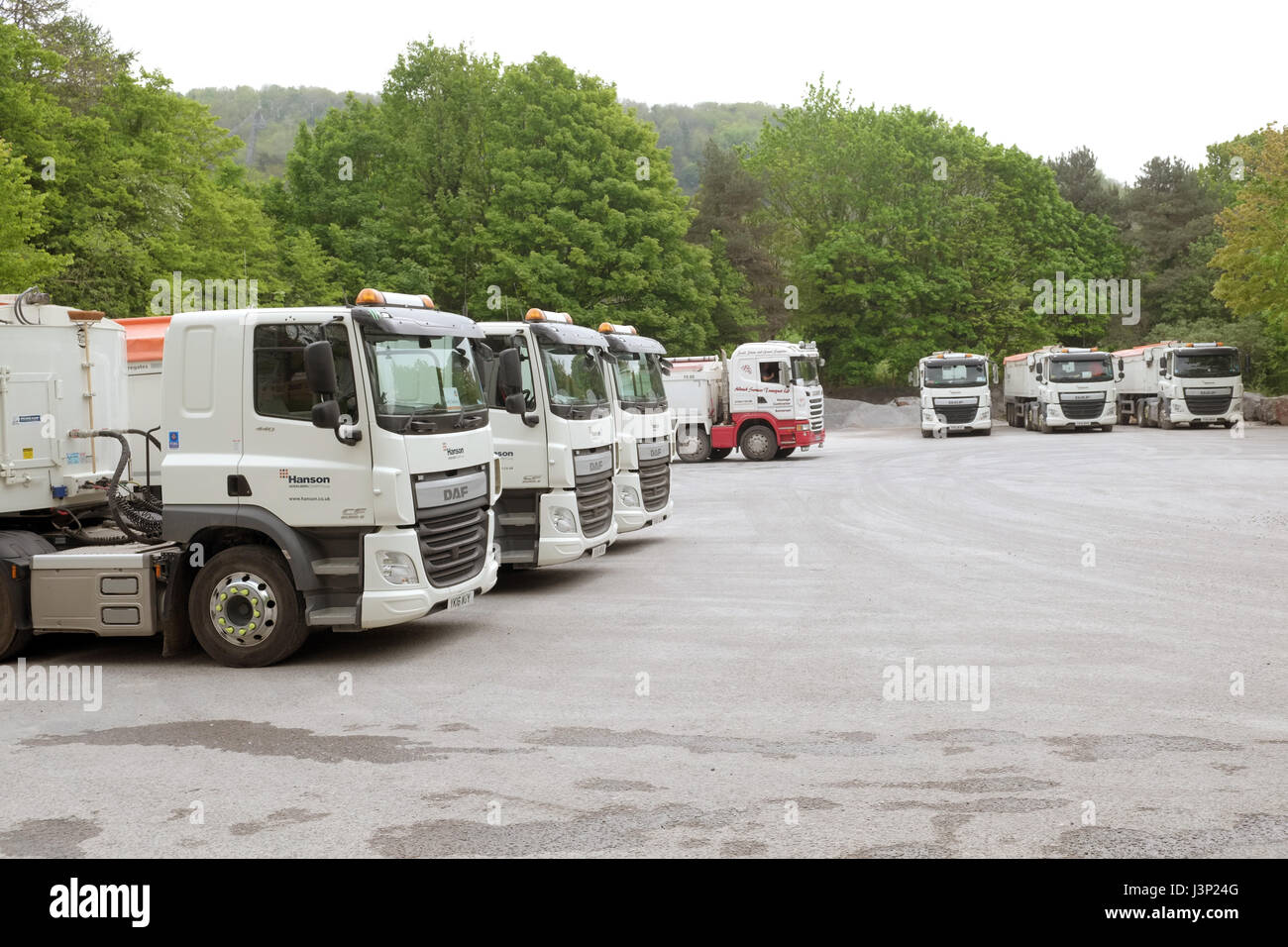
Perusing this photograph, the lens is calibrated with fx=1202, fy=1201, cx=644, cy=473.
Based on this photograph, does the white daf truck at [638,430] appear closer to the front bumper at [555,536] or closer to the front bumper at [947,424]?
the front bumper at [555,536]

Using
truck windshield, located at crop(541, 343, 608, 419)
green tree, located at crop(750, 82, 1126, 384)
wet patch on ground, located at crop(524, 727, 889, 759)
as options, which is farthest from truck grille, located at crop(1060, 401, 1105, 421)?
wet patch on ground, located at crop(524, 727, 889, 759)

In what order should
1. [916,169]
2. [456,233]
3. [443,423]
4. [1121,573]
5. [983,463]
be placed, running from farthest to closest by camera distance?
[916,169], [456,233], [983,463], [1121,573], [443,423]

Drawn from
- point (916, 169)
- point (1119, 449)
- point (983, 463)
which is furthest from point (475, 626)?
point (916, 169)

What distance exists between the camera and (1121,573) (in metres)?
12.8

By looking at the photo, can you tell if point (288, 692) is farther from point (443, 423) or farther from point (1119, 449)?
point (1119, 449)

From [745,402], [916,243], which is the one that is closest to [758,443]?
[745,402]

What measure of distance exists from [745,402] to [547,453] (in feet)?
67.5

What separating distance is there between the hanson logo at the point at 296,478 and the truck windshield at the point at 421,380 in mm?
618

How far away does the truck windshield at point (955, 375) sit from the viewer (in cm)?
4316

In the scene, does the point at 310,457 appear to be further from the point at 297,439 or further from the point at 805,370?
the point at 805,370

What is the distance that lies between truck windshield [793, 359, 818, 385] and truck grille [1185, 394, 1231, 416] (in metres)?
16.2

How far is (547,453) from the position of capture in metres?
12.8

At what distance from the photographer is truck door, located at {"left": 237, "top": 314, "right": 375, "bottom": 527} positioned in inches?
360

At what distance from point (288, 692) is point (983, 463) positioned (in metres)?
23.7
